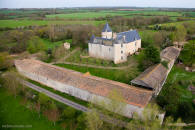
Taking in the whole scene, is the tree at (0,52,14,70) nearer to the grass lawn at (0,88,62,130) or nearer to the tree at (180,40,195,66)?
the grass lawn at (0,88,62,130)

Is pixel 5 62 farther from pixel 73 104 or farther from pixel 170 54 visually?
pixel 170 54

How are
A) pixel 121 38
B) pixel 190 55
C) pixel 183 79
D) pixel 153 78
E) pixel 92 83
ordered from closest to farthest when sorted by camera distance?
pixel 92 83
pixel 153 78
pixel 183 79
pixel 190 55
pixel 121 38

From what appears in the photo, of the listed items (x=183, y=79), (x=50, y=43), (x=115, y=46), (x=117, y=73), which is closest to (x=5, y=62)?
(x=50, y=43)

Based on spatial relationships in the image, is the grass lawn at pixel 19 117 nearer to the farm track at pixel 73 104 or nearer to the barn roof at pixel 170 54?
the farm track at pixel 73 104

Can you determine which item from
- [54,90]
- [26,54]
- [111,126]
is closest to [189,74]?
[111,126]

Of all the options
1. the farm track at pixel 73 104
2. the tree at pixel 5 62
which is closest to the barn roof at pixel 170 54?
the farm track at pixel 73 104
